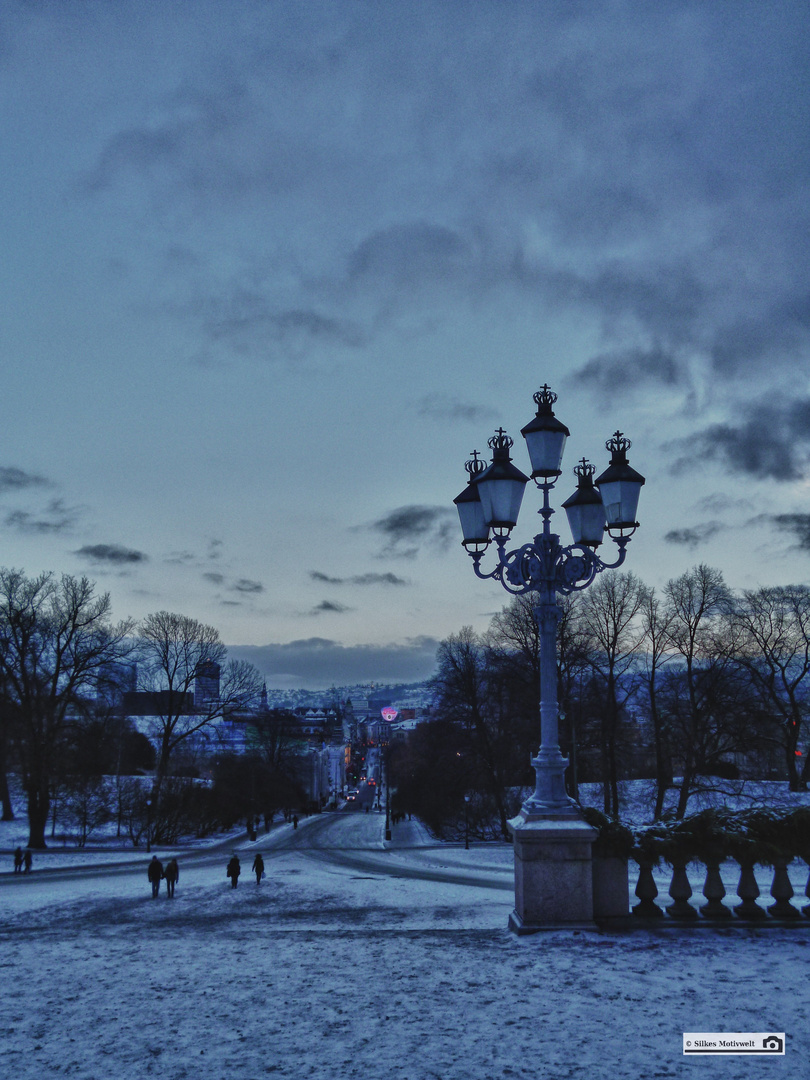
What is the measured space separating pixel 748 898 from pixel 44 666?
39.1 metres

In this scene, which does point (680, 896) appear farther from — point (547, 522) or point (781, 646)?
point (781, 646)

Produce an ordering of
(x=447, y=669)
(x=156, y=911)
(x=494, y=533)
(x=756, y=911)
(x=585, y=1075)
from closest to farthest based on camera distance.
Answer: (x=585, y=1075)
(x=756, y=911)
(x=494, y=533)
(x=156, y=911)
(x=447, y=669)

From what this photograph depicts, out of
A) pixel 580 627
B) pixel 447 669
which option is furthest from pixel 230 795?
pixel 580 627

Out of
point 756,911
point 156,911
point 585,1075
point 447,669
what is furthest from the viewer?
point 447,669

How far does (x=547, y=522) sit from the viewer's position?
920 centimetres

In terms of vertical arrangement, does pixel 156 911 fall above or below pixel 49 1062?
below

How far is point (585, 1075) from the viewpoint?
14.3 feet

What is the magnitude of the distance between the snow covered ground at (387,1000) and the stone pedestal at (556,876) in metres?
0.25

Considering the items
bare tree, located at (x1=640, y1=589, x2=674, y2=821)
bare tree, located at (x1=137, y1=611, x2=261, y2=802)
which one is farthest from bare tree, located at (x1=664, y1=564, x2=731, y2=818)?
bare tree, located at (x1=137, y1=611, x2=261, y2=802)

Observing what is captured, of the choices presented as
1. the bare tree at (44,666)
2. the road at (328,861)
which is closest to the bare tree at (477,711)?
the road at (328,861)

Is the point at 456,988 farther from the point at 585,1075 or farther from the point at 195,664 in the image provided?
the point at 195,664

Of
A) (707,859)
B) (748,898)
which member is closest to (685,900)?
(707,859)

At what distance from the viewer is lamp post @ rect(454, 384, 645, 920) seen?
8.55 meters

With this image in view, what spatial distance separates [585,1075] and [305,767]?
105 meters
